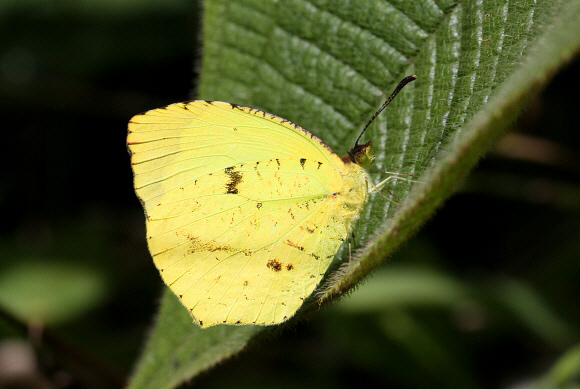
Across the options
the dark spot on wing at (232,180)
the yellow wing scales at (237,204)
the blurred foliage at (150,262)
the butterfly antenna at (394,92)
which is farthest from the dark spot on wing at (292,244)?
the blurred foliage at (150,262)

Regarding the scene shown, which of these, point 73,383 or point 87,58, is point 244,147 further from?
point 87,58

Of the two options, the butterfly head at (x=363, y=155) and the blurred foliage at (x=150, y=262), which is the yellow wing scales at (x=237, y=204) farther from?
the blurred foliage at (x=150, y=262)

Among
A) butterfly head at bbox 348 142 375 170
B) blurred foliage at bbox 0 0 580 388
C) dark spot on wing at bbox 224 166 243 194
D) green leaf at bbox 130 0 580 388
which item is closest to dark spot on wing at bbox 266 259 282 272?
green leaf at bbox 130 0 580 388

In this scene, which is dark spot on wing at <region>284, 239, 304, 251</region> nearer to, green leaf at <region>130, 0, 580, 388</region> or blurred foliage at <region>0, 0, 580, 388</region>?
green leaf at <region>130, 0, 580, 388</region>

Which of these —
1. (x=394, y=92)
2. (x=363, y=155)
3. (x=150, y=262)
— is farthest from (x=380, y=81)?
(x=150, y=262)

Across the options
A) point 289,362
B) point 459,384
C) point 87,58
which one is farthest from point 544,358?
point 87,58

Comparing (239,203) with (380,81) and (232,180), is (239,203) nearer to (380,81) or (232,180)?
(232,180)
